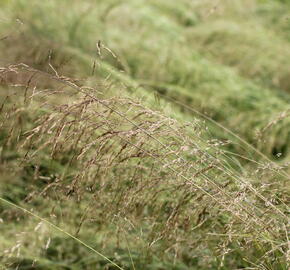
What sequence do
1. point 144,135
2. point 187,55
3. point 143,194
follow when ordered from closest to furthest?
point 144,135 < point 143,194 < point 187,55

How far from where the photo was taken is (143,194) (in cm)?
189

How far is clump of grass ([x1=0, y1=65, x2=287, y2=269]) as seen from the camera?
1692 millimetres

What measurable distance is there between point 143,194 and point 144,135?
0.26m

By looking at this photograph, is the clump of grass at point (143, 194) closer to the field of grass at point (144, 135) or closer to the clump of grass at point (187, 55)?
the field of grass at point (144, 135)

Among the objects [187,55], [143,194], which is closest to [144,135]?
[143,194]

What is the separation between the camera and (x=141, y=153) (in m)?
1.74

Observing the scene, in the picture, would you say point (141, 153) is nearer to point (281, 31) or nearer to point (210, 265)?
point (210, 265)

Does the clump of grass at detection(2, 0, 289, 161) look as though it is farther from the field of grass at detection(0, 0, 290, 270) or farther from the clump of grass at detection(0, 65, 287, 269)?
the clump of grass at detection(0, 65, 287, 269)

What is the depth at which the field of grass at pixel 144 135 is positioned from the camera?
1732mm

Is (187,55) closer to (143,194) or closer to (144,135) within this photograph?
(143,194)

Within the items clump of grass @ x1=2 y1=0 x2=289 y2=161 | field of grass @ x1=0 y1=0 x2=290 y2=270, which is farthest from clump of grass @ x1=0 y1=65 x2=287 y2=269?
clump of grass @ x1=2 y1=0 x2=289 y2=161

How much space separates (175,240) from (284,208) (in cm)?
38

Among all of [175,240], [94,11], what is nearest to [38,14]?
[94,11]

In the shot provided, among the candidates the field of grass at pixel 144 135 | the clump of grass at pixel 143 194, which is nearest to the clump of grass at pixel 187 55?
the field of grass at pixel 144 135
